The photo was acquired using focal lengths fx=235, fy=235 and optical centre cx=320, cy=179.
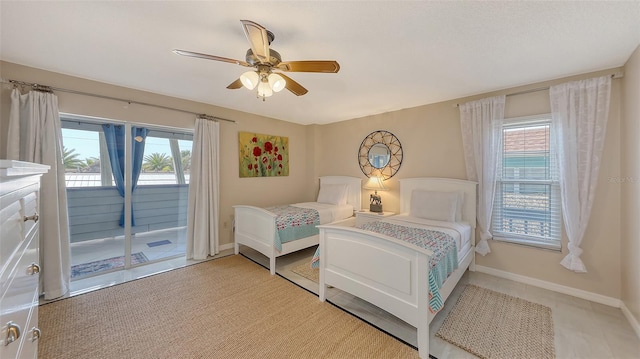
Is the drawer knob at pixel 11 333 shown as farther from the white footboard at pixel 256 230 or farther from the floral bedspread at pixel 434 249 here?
the white footboard at pixel 256 230

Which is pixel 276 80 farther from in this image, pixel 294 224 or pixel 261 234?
Answer: pixel 261 234

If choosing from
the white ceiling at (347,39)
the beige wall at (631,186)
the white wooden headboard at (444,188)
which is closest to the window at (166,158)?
the white ceiling at (347,39)

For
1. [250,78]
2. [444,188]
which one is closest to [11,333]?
[250,78]

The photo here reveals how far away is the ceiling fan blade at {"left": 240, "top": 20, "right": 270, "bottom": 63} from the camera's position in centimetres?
141

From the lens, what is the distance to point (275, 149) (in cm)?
479

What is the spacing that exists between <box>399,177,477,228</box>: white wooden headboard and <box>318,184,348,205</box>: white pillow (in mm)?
1115

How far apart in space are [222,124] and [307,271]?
276cm

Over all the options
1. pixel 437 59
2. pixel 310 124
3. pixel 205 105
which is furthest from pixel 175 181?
pixel 437 59

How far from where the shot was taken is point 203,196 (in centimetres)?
362

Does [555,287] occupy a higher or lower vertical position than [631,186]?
lower

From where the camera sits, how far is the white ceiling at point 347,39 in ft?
5.32

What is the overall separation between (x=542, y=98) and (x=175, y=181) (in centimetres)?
507

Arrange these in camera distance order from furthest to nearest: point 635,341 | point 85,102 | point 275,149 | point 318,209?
point 275,149 → point 318,209 → point 85,102 → point 635,341

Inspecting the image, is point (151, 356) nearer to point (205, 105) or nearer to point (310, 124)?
point (205, 105)
